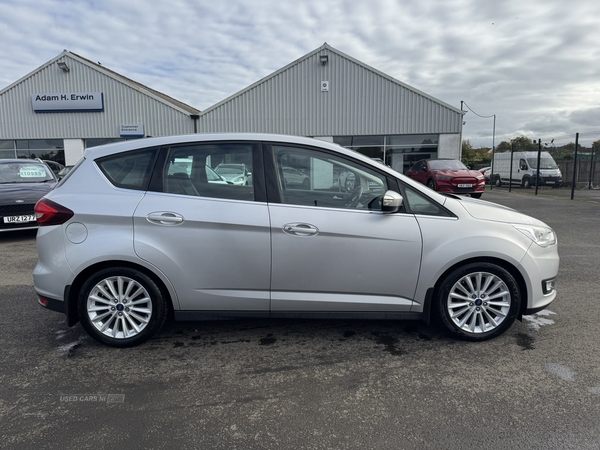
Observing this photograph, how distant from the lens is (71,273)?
136 inches


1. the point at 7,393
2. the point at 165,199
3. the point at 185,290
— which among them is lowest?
the point at 7,393

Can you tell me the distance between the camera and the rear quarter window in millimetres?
3551

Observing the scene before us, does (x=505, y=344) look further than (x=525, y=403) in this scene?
Yes

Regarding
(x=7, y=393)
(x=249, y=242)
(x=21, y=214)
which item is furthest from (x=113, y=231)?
(x=21, y=214)

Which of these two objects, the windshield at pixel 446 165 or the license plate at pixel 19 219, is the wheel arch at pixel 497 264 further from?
the windshield at pixel 446 165

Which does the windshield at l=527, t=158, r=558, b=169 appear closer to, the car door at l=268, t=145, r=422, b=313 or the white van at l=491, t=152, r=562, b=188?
the white van at l=491, t=152, r=562, b=188

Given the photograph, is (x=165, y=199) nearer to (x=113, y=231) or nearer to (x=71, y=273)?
(x=113, y=231)

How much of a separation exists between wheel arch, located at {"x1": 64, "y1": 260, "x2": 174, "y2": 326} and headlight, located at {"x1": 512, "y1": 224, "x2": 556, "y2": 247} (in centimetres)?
296

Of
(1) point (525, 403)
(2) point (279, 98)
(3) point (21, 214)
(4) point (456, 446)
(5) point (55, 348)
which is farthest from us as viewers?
(2) point (279, 98)

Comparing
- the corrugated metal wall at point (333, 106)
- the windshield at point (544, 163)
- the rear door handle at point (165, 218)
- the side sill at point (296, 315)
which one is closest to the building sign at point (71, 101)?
the corrugated metal wall at point (333, 106)

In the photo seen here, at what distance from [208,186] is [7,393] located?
2.00 metres

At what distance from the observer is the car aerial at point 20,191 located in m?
8.05

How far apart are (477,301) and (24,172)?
31.4 ft

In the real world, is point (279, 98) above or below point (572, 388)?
above
